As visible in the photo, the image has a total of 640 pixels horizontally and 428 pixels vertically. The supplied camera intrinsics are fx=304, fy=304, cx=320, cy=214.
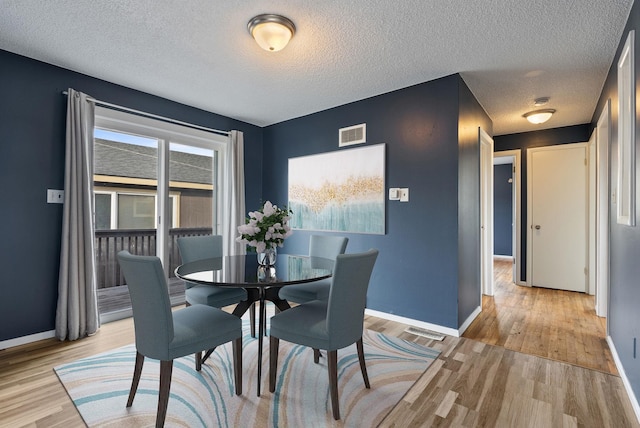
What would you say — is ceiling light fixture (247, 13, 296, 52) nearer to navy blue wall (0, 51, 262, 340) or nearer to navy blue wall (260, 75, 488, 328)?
navy blue wall (260, 75, 488, 328)

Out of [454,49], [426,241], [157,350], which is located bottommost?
[157,350]

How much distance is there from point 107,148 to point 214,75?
1431 millimetres

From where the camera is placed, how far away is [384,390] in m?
1.95

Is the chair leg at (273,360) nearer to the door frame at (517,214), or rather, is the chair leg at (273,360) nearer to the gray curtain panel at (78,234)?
the gray curtain panel at (78,234)

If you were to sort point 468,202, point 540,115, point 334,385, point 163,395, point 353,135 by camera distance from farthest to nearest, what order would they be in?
point 540,115, point 353,135, point 468,202, point 334,385, point 163,395

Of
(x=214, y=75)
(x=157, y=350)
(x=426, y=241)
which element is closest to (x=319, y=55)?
(x=214, y=75)

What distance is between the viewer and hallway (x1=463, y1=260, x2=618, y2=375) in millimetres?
2504

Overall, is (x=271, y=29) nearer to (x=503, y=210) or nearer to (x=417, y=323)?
(x=417, y=323)

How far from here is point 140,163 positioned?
11.4 feet

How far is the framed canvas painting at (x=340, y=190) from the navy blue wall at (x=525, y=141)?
9.57 feet

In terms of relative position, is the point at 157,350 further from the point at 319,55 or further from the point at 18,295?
the point at 319,55

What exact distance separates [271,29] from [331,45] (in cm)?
55

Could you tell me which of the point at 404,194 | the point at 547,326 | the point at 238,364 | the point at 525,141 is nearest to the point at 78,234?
the point at 238,364

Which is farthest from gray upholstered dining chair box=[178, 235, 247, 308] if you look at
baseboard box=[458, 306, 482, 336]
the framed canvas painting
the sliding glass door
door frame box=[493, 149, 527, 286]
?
door frame box=[493, 149, 527, 286]
